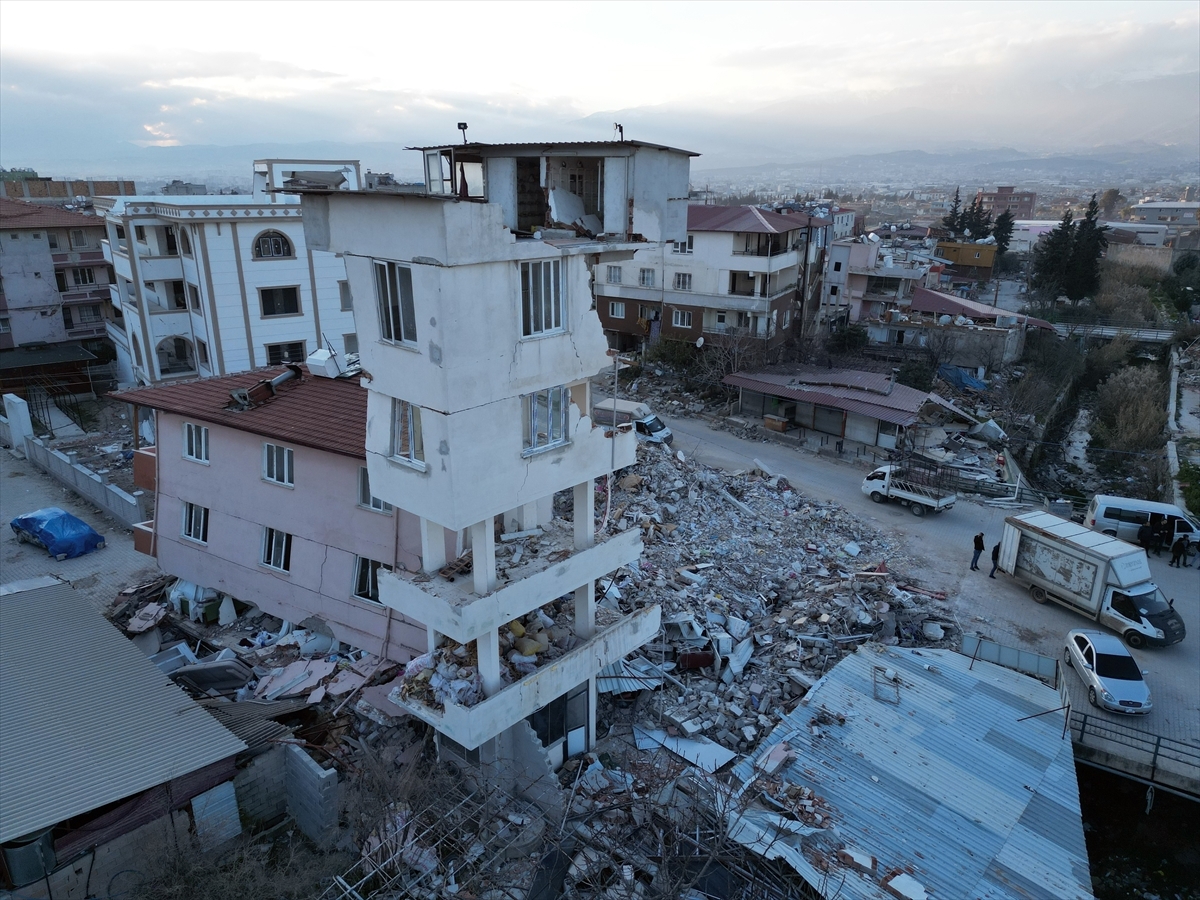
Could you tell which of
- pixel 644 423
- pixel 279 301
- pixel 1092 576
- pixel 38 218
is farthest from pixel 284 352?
pixel 1092 576

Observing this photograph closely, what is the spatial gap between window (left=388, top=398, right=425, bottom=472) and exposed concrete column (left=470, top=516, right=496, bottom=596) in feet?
4.22

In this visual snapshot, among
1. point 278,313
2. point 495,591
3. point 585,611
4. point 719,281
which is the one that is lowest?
point 585,611

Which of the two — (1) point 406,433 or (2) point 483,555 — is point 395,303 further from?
(2) point 483,555

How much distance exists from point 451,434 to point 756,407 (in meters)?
26.7

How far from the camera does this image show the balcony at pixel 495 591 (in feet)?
34.6

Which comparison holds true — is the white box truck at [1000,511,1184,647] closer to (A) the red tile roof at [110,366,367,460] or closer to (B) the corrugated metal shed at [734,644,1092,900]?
(B) the corrugated metal shed at [734,644,1092,900]

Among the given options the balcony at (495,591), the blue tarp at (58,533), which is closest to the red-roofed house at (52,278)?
the blue tarp at (58,533)

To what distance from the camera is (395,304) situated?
9961mm

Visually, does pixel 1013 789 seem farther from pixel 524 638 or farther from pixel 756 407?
pixel 756 407

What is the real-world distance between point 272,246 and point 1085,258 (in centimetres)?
5452

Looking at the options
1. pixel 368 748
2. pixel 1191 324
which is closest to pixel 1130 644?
pixel 368 748

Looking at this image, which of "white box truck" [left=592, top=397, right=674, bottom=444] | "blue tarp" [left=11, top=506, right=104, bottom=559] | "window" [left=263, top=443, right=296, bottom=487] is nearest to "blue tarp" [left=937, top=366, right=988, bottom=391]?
"white box truck" [left=592, top=397, right=674, bottom=444]

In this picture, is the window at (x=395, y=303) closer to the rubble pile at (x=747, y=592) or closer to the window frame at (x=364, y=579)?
the rubble pile at (x=747, y=592)

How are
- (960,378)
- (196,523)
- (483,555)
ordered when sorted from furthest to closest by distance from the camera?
(960,378) → (196,523) → (483,555)
